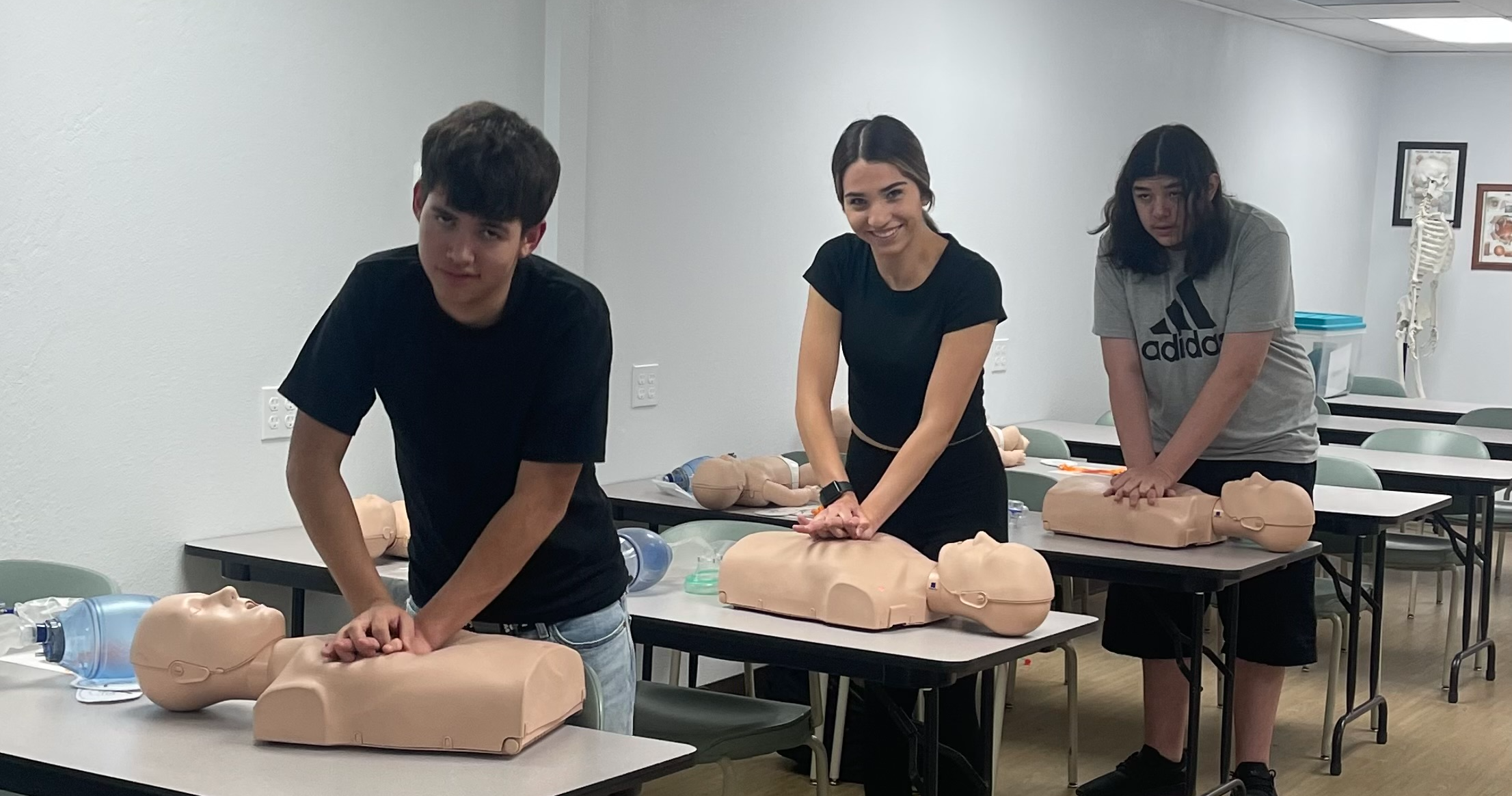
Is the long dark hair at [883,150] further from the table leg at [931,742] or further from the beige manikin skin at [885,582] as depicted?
the table leg at [931,742]

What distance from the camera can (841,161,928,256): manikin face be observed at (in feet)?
9.44

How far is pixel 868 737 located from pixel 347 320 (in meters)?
1.58

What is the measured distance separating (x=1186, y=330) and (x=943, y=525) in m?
0.90

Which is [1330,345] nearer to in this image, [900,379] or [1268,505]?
[1268,505]

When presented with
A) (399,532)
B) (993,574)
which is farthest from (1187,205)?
(399,532)

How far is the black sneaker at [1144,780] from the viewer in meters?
3.79

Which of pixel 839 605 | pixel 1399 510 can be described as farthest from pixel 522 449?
pixel 1399 510

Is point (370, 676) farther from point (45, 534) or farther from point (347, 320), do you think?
point (45, 534)

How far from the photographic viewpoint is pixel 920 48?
5.52 meters

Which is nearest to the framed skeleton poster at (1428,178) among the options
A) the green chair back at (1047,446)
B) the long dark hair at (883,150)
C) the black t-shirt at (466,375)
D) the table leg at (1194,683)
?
the green chair back at (1047,446)

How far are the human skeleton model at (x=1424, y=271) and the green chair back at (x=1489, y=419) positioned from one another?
285 centimetres

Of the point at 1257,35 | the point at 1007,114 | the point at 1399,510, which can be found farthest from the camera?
the point at 1257,35

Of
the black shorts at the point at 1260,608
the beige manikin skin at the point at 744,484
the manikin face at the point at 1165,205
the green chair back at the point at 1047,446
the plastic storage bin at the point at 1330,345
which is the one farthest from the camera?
the plastic storage bin at the point at 1330,345

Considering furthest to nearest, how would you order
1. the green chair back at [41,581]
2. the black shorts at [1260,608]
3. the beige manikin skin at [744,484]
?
the beige manikin skin at [744,484]
the black shorts at [1260,608]
the green chair back at [41,581]
